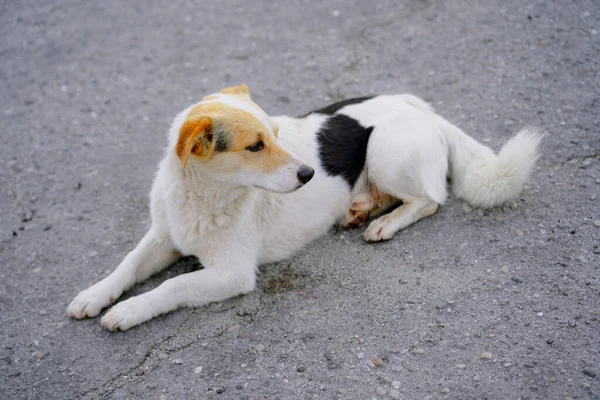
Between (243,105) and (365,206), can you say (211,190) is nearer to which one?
(243,105)

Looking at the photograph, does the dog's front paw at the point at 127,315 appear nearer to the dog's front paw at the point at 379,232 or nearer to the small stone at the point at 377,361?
the small stone at the point at 377,361

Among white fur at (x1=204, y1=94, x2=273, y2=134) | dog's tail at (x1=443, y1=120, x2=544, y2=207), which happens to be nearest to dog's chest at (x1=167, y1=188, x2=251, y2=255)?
white fur at (x1=204, y1=94, x2=273, y2=134)

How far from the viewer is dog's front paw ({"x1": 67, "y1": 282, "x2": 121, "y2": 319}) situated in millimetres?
3518

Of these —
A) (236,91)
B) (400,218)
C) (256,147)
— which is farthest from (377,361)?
(236,91)

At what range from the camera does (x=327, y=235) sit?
4062 mm

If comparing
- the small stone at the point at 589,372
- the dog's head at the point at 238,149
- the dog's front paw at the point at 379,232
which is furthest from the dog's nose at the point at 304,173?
the small stone at the point at 589,372

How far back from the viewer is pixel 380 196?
4.11 m

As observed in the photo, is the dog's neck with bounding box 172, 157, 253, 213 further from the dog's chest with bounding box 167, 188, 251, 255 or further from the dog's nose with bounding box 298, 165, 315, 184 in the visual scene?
the dog's nose with bounding box 298, 165, 315, 184

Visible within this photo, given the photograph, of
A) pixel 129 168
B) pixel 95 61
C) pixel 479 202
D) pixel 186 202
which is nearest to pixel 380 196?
pixel 479 202

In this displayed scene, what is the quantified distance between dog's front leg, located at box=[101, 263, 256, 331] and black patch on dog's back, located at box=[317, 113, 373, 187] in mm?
949

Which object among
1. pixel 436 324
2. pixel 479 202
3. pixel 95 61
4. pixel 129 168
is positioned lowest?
pixel 436 324

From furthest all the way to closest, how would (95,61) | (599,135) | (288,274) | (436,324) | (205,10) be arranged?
(205,10) < (95,61) < (599,135) < (288,274) < (436,324)

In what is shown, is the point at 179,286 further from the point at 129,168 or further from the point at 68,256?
the point at 129,168

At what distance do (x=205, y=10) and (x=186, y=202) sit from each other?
4.11 metres
